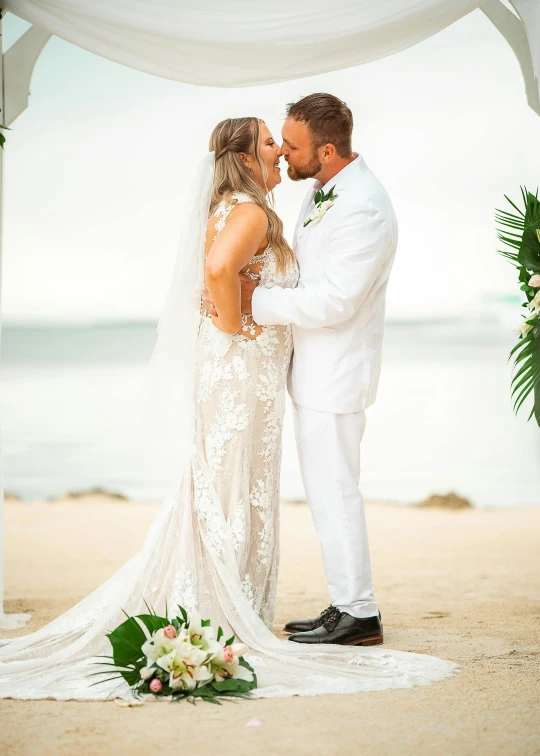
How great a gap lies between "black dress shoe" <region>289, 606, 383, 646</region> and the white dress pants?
29 mm

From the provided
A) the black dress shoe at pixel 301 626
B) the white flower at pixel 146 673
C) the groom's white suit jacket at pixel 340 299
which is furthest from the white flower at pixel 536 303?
the white flower at pixel 146 673

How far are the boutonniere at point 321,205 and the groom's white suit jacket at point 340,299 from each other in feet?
0.06

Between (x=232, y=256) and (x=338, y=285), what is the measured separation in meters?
0.41

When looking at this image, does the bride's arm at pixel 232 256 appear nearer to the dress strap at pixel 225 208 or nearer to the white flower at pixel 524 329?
the dress strap at pixel 225 208

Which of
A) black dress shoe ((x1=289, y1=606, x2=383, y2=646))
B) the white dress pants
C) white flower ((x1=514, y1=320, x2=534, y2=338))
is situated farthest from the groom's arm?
black dress shoe ((x1=289, y1=606, x2=383, y2=646))

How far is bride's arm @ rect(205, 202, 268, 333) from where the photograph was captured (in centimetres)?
323

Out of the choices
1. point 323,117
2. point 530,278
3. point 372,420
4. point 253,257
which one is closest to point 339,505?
point 253,257

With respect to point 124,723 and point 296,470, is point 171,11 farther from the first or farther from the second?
point 296,470

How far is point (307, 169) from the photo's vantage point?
11.6 feet

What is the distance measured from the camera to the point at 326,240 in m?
3.40

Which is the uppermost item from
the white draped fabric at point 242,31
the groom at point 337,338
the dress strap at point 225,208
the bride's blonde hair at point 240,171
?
the white draped fabric at point 242,31

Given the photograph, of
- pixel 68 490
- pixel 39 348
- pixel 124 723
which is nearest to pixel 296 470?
pixel 68 490

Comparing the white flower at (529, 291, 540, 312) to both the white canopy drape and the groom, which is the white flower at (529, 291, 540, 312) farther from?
the white canopy drape

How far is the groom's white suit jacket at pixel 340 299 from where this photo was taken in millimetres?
3293
